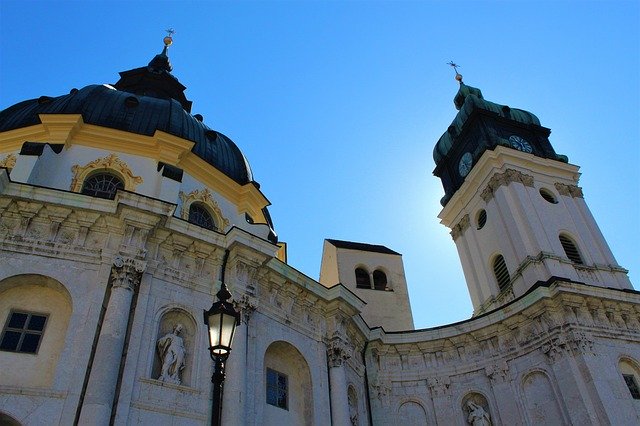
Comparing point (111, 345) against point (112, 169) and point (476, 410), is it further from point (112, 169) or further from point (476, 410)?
point (476, 410)

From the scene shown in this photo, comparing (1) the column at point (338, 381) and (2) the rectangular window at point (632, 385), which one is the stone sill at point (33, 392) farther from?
(2) the rectangular window at point (632, 385)

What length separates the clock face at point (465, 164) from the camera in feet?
97.3

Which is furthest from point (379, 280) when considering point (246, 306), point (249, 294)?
point (246, 306)

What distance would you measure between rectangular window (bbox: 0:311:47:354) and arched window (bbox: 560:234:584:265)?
2067 centimetres

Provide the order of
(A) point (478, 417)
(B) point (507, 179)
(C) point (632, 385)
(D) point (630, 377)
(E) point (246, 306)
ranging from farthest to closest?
(B) point (507, 179) → (A) point (478, 417) → (D) point (630, 377) → (C) point (632, 385) → (E) point (246, 306)

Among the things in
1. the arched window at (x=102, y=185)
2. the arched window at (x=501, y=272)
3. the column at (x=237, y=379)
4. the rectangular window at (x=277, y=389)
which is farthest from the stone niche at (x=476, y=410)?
the arched window at (x=102, y=185)

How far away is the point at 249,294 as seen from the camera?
616 inches

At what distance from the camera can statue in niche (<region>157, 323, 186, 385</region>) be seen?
13.2 m

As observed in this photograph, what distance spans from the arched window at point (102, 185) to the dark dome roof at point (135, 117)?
7.02 ft

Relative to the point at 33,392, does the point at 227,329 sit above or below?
below

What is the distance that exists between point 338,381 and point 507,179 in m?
14.4

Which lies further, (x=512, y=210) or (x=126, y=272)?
(x=512, y=210)

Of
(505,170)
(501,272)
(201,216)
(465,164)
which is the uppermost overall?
(465,164)

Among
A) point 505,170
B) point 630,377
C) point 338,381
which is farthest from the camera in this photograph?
point 505,170
